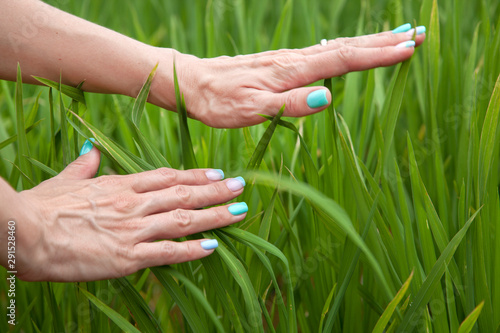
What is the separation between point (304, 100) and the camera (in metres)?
0.85

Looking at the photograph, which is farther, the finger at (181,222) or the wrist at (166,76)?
the wrist at (166,76)

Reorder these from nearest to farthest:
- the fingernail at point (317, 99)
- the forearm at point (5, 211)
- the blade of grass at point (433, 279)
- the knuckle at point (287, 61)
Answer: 1. the forearm at point (5, 211)
2. the blade of grass at point (433, 279)
3. the fingernail at point (317, 99)
4. the knuckle at point (287, 61)

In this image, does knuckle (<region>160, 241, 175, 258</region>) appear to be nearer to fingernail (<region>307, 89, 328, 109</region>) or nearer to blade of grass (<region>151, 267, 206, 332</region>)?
blade of grass (<region>151, 267, 206, 332</region>)

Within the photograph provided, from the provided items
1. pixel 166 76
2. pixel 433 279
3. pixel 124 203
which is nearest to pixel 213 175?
pixel 124 203

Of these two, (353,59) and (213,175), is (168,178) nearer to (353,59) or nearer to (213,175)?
(213,175)

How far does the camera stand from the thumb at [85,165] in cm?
81

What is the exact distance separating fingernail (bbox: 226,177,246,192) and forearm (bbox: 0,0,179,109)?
10.2 inches

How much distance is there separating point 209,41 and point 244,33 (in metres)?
0.24

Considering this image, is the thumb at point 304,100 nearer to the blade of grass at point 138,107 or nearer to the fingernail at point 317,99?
the fingernail at point 317,99

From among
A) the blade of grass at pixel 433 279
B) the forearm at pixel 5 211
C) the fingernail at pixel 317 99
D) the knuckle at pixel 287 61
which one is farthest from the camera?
the knuckle at pixel 287 61

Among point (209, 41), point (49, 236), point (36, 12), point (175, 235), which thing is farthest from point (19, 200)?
point (209, 41)

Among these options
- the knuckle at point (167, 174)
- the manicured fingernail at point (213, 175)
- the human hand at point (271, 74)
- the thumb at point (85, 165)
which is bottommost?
the manicured fingernail at point (213, 175)

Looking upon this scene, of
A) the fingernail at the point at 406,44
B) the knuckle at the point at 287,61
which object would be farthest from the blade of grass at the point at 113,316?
the fingernail at the point at 406,44

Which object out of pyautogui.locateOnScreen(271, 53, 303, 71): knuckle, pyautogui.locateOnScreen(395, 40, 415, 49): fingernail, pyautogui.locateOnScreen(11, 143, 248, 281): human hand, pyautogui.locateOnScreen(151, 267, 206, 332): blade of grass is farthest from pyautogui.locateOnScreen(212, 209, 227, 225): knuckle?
pyautogui.locateOnScreen(395, 40, 415, 49): fingernail
